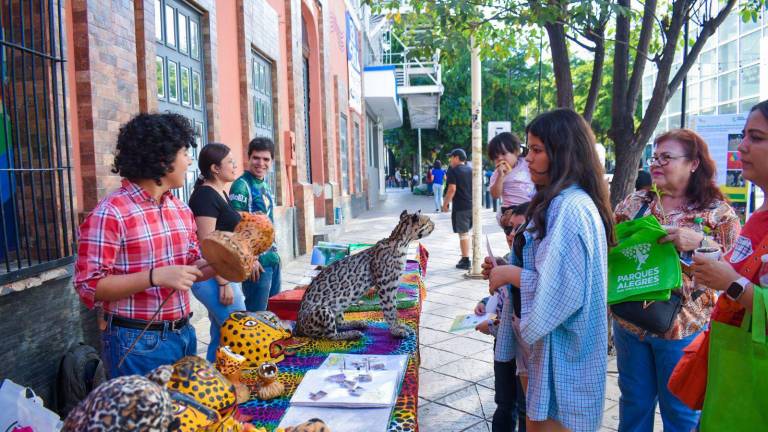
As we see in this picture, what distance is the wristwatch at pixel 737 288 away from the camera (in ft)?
5.54

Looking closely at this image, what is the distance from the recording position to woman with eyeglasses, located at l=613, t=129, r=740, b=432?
259cm

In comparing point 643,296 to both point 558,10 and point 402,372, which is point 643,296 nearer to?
point 402,372

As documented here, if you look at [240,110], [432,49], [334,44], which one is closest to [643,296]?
[432,49]

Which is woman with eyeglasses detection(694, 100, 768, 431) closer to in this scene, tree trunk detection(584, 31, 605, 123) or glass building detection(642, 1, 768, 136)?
tree trunk detection(584, 31, 605, 123)

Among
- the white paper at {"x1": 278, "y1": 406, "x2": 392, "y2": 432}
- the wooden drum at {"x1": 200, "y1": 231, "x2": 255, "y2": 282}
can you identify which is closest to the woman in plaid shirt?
the wooden drum at {"x1": 200, "y1": 231, "x2": 255, "y2": 282}

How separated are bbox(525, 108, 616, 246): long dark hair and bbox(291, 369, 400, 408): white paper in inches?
31.0

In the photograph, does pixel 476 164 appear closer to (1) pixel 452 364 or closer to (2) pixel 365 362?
(1) pixel 452 364

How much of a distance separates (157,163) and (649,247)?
201 cm

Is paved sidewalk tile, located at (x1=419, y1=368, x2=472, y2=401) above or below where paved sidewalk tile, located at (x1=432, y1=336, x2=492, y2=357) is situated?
below

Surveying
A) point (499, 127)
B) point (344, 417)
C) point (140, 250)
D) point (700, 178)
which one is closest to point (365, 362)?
point (344, 417)

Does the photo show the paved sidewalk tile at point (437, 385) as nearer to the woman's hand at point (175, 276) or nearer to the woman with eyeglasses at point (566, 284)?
the woman with eyeglasses at point (566, 284)

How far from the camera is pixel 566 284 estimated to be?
1903mm

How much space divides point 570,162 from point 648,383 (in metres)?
1.34

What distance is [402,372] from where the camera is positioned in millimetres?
2203
